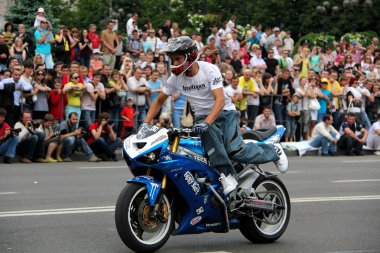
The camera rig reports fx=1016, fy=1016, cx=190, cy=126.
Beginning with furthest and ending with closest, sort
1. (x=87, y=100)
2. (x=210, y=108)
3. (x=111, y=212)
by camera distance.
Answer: (x=87, y=100)
(x=111, y=212)
(x=210, y=108)

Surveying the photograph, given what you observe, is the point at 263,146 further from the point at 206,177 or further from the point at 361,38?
the point at 361,38

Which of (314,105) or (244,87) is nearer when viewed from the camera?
(244,87)

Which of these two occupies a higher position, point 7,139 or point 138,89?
point 138,89

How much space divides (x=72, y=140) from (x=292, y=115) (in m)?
6.91

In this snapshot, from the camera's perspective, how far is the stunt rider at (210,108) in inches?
380

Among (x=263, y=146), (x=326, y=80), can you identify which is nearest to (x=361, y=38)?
(x=326, y=80)

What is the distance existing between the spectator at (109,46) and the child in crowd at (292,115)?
185 inches

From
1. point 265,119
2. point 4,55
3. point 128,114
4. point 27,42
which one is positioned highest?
point 27,42

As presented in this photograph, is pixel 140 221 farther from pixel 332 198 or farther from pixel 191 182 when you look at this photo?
pixel 332 198

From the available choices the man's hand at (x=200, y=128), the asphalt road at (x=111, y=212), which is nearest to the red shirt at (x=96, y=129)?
the asphalt road at (x=111, y=212)

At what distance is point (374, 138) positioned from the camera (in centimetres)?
2622

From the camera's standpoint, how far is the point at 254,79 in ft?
84.4

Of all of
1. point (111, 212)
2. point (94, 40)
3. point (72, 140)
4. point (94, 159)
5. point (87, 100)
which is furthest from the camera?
point (94, 40)

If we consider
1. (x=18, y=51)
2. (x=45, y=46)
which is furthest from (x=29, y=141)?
(x=45, y=46)
